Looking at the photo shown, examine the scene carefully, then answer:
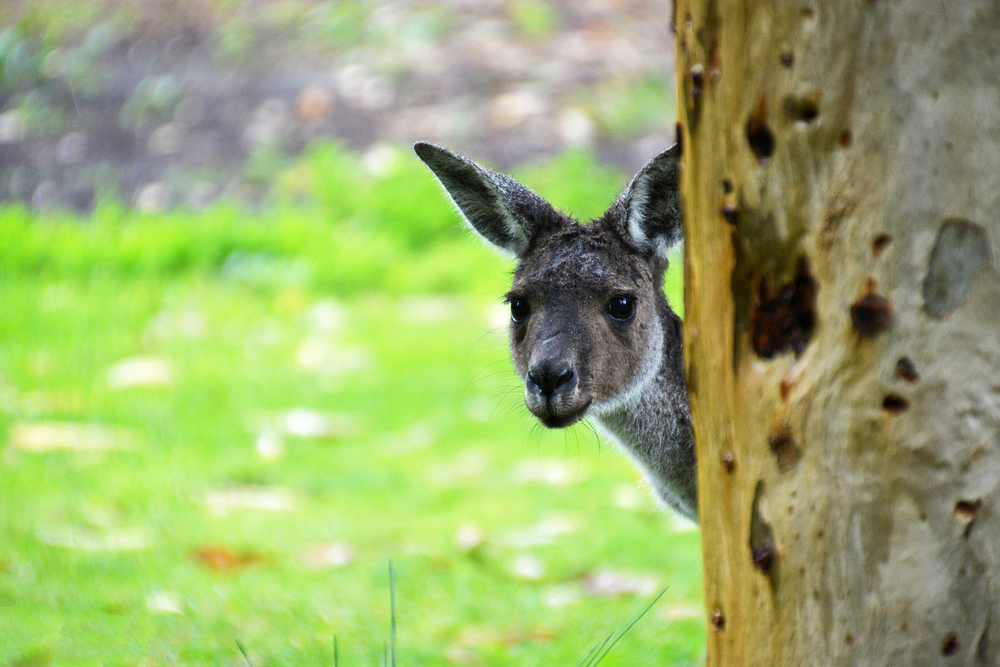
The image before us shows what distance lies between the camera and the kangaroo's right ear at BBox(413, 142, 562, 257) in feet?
11.6

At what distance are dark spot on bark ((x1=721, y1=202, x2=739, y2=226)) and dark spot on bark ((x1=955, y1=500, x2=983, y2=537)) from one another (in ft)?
2.17

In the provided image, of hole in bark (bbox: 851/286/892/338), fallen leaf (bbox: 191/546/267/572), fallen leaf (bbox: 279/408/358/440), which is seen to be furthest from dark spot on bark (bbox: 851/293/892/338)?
fallen leaf (bbox: 279/408/358/440)

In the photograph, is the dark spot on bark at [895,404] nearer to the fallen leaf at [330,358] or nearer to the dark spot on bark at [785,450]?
the dark spot on bark at [785,450]

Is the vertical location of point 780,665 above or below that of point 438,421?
above

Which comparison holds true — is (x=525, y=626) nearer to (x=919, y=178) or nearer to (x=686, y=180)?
(x=686, y=180)

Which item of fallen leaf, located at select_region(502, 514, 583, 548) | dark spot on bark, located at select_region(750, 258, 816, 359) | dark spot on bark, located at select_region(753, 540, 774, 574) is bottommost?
fallen leaf, located at select_region(502, 514, 583, 548)

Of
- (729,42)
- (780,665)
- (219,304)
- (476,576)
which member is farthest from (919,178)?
(219,304)

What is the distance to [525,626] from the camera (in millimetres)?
3932

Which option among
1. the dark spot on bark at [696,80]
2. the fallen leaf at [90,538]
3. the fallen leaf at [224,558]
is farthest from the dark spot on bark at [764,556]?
the fallen leaf at [90,538]

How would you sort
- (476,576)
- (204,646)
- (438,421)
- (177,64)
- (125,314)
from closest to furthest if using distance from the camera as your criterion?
(204,646) → (476,576) → (438,421) → (125,314) → (177,64)

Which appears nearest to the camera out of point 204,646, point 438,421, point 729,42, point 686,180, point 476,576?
point 729,42

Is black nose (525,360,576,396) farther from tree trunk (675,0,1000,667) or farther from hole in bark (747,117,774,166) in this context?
hole in bark (747,117,774,166)

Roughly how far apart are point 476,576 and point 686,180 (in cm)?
253

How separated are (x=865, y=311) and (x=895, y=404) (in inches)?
6.9
